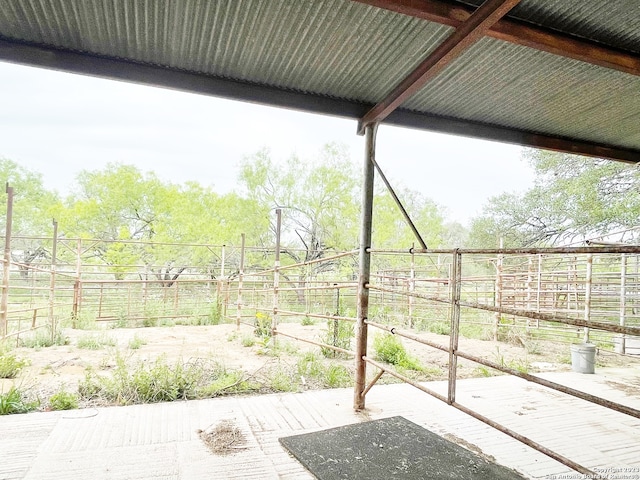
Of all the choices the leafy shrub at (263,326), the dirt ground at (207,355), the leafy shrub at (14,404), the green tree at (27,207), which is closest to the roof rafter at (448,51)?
the dirt ground at (207,355)

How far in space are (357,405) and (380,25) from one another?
2715mm

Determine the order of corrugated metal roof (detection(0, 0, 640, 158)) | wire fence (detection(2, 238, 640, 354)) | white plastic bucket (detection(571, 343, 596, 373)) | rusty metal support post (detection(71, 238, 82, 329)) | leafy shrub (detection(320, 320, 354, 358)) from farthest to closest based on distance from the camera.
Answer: rusty metal support post (detection(71, 238, 82, 329)) < wire fence (detection(2, 238, 640, 354)) < leafy shrub (detection(320, 320, 354, 358)) < white plastic bucket (detection(571, 343, 596, 373)) < corrugated metal roof (detection(0, 0, 640, 158))

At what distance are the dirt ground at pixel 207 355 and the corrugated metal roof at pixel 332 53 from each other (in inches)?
102

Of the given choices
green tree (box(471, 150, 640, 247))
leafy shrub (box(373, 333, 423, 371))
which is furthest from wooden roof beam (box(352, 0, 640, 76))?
green tree (box(471, 150, 640, 247))

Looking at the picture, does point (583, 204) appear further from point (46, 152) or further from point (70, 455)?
point (46, 152)

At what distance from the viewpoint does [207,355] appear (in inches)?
207

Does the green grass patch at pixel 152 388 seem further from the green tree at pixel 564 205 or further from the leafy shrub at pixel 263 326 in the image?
the green tree at pixel 564 205

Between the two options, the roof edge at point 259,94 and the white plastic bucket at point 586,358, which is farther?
the white plastic bucket at point 586,358

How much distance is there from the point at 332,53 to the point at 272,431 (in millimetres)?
2497

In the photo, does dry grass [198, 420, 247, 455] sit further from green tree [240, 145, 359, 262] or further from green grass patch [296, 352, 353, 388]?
green tree [240, 145, 359, 262]

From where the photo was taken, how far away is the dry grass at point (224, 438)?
7.60 ft

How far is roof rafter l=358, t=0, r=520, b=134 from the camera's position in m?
1.65

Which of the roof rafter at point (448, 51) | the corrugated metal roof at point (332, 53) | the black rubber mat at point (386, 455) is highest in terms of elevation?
the corrugated metal roof at point (332, 53)

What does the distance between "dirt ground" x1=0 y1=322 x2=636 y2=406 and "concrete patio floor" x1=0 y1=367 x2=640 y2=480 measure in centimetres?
85
